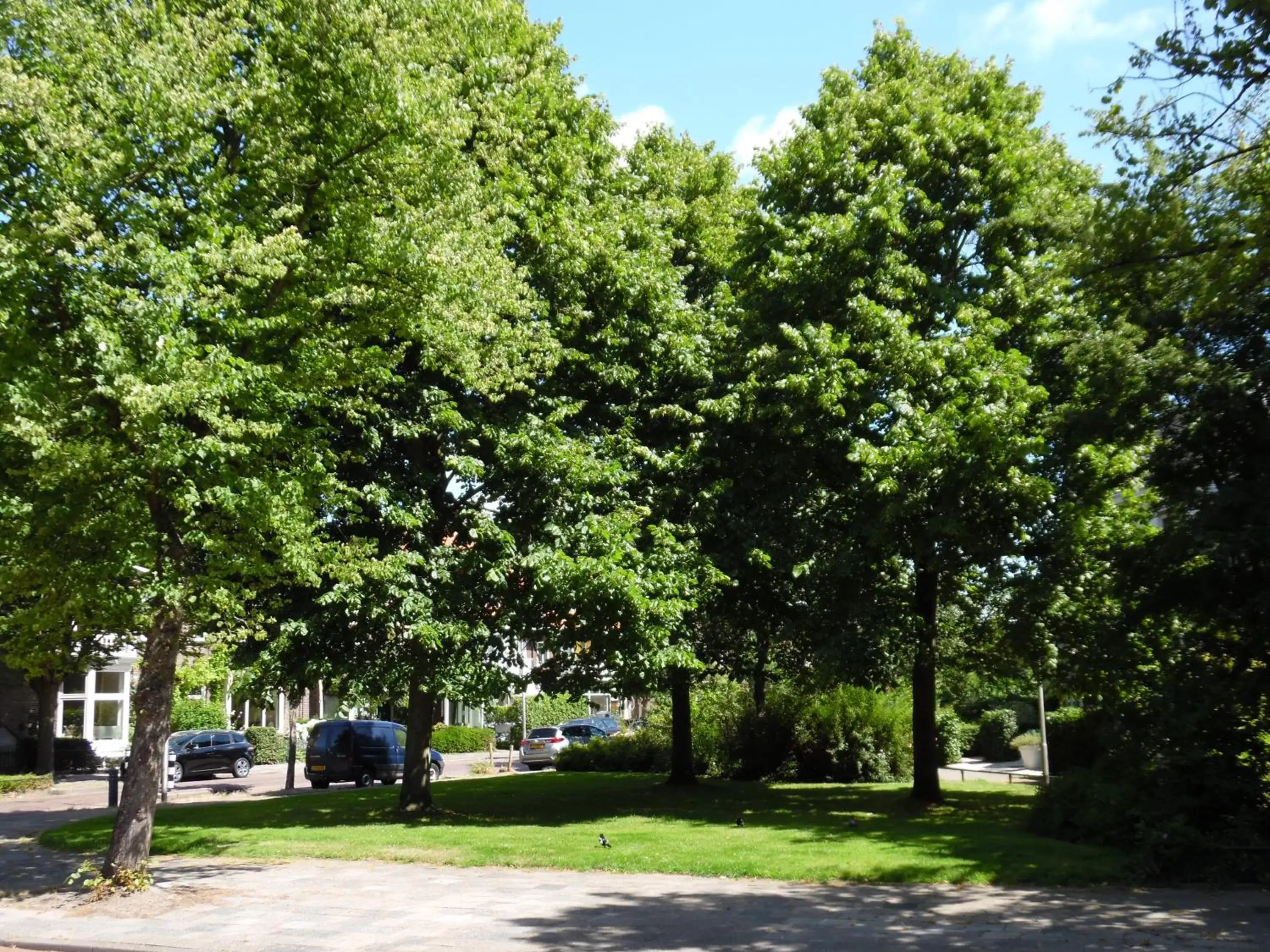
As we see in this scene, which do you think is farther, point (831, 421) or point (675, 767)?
point (675, 767)

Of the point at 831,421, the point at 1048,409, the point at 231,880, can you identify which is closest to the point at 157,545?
the point at 231,880

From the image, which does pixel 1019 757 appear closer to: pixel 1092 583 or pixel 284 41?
pixel 1092 583

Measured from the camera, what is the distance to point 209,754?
38.8 metres

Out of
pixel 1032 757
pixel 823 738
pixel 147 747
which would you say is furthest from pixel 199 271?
pixel 1032 757

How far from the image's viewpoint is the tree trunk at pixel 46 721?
122 ft

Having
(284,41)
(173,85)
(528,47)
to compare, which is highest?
(528,47)

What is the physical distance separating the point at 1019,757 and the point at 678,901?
26.3 m

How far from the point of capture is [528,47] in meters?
21.7

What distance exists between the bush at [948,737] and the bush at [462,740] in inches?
1113

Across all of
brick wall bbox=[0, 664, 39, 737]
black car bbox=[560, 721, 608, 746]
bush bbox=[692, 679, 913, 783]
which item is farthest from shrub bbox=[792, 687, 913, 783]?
brick wall bbox=[0, 664, 39, 737]

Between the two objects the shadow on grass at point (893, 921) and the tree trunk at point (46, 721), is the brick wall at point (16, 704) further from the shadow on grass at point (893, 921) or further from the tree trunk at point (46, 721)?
the shadow on grass at point (893, 921)

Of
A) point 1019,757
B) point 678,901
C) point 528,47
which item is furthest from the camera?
point 1019,757

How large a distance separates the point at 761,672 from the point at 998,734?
17.0 m

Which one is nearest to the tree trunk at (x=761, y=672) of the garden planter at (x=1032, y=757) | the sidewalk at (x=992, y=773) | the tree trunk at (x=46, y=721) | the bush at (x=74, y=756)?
the sidewalk at (x=992, y=773)
